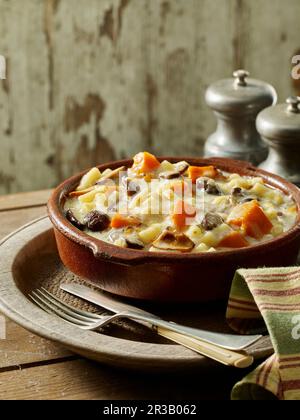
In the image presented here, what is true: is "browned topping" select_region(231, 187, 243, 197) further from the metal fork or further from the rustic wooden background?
the rustic wooden background

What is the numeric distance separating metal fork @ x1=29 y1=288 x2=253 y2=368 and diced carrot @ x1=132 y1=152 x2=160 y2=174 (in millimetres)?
364

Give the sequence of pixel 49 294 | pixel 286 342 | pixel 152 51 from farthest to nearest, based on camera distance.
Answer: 1. pixel 152 51
2. pixel 49 294
3. pixel 286 342

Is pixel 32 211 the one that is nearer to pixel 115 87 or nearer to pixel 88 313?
pixel 88 313

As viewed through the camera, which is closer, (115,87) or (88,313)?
(88,313)

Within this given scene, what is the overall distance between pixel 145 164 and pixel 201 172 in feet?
0.42

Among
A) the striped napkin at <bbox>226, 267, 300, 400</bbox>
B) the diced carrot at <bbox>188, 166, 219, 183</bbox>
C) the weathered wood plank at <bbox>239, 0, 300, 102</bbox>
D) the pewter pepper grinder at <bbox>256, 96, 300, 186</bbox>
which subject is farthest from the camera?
the weathered wood plank at <bbox>239, 0, 300, 102</bbox>

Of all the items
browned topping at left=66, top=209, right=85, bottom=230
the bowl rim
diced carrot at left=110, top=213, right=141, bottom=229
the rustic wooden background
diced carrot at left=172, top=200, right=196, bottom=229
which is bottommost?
the rustic wooden background

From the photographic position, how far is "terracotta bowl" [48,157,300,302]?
151cm

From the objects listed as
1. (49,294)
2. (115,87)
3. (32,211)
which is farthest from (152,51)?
(49,294)

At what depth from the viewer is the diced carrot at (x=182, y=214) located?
5.27 feet

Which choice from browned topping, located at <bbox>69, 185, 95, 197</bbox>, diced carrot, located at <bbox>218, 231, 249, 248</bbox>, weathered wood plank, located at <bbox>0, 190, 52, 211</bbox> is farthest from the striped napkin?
weathered wood plank, located at <bbox>0, 190, 52, 211</bbox>

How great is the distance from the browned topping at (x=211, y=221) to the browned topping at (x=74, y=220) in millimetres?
251

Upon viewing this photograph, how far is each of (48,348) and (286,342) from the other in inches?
18.1

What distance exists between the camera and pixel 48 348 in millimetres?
1493
